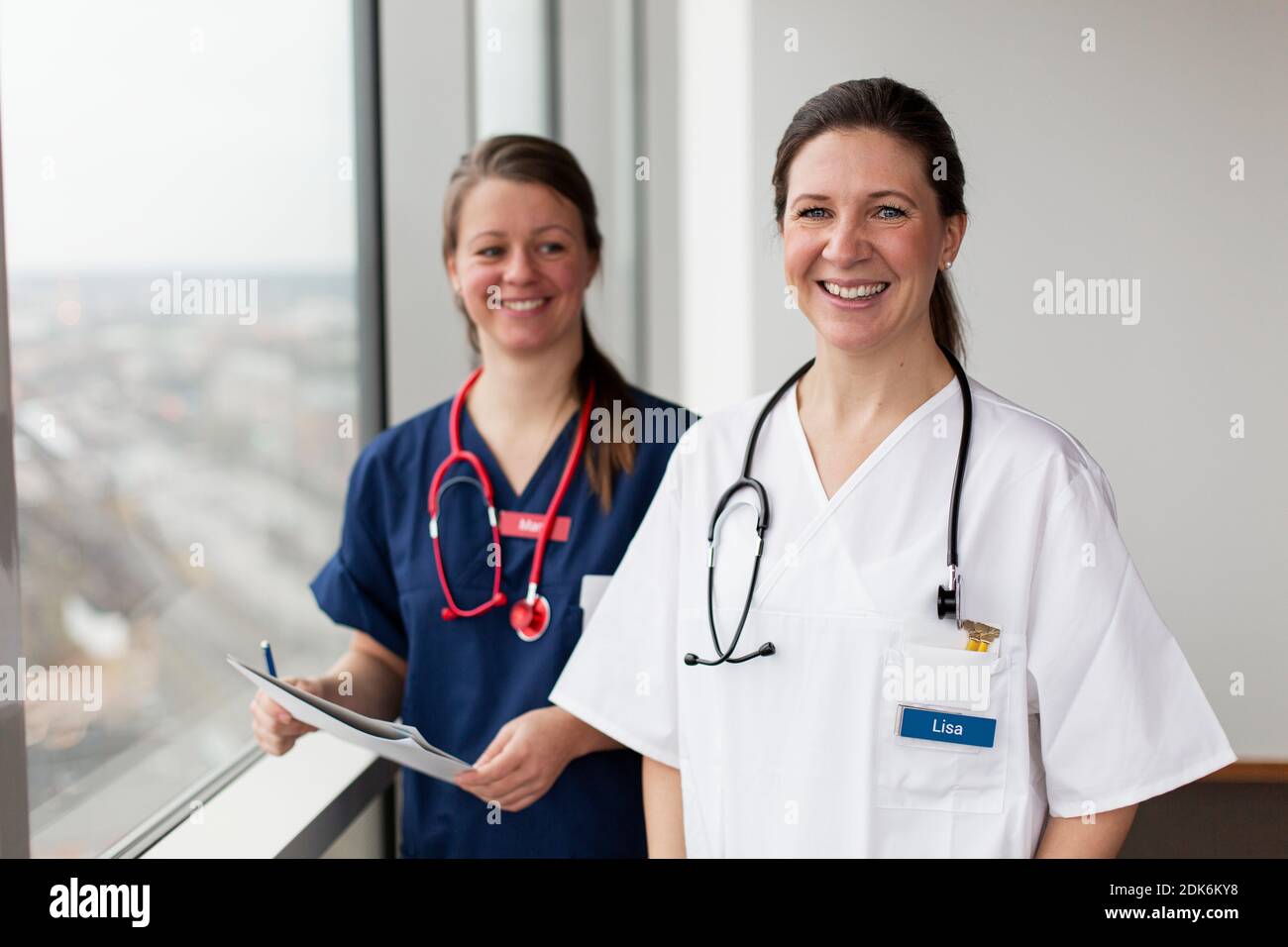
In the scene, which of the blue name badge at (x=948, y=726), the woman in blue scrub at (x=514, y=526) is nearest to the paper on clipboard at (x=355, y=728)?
the woman in blue scrub at (x=514, y=526)

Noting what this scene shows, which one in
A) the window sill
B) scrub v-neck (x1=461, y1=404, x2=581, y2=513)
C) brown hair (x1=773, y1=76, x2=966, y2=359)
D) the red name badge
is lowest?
the window sill

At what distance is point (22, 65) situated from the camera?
83 cm

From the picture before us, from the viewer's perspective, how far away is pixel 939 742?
2.48 feet

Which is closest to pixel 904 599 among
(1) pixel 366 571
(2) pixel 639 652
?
(2) pixel 639 652

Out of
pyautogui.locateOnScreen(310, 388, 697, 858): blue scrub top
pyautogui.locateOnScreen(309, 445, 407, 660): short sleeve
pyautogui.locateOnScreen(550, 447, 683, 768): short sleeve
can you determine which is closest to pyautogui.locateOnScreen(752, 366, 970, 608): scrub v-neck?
pyautogui.locateOnScreen(550, 447, 683, 768): short sleeve

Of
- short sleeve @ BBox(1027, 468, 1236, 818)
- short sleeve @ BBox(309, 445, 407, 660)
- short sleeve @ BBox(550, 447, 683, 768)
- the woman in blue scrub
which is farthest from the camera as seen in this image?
short sleeve @ BBox(309, 445, 407, 660)

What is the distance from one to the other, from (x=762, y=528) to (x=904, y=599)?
0.12m

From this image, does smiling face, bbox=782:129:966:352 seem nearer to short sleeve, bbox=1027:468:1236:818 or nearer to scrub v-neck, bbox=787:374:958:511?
scrub v-neck, bbox=787:374:958:511

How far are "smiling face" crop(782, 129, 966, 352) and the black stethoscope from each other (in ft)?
0.27

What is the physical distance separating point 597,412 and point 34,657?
0.53m

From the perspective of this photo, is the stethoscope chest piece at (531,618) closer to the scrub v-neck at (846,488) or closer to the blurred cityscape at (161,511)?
the scrub v-neck at (846,488)

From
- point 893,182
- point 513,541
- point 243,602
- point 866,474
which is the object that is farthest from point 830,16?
point 243,602

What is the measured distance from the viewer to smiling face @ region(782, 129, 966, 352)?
2.43ft
